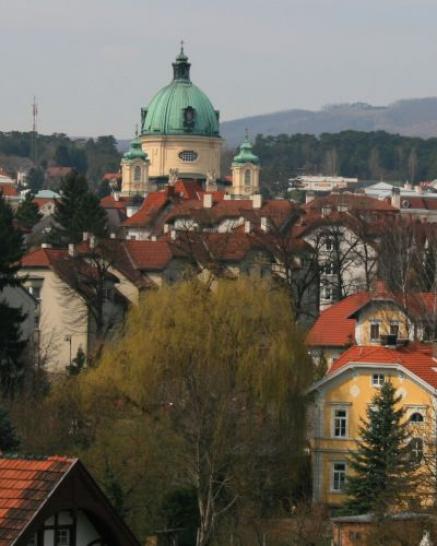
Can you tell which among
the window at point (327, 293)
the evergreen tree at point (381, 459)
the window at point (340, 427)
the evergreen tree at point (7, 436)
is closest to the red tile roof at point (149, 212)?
the window at point (327, 293)

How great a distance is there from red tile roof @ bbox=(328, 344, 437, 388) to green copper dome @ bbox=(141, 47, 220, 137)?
381ft

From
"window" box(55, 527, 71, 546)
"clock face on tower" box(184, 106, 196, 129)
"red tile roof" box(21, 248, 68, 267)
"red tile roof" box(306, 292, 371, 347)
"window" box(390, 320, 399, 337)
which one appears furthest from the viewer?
"clock face on tower" box(184, 106, 196, 129)

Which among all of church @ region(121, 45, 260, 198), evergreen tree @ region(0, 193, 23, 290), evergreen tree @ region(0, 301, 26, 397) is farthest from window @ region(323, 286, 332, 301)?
church @ region(121, 45, 260, 198)

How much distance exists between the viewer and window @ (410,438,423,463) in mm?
43719

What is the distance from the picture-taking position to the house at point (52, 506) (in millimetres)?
20406

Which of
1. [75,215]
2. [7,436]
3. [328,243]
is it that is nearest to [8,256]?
[328,243]

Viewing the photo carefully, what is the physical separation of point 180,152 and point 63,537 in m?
148

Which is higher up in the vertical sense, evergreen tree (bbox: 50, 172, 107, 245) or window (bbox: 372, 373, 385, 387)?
evergreen tree (bbox: 50, 172, 107, 245)

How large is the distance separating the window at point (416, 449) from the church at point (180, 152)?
4701 inches

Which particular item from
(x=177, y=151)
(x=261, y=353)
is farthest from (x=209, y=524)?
(x=177, y=151)

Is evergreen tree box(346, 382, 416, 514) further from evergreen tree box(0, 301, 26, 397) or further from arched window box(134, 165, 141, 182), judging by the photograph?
arched window box(134, 165, 141, 182)

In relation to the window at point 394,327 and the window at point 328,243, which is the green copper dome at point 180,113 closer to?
the window at point 328,243

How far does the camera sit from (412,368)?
51750 millimetres

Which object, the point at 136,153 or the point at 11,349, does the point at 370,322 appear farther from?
the point at 136,153
